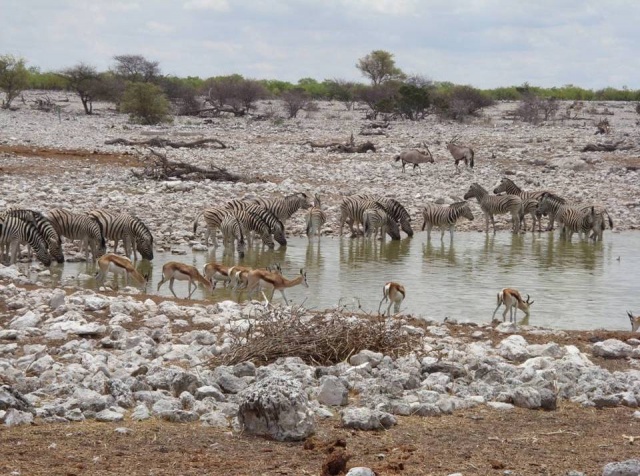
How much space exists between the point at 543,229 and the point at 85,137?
18996mm

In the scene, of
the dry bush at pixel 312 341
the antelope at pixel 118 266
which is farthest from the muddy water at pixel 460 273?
the dry bush at pixel 312 341

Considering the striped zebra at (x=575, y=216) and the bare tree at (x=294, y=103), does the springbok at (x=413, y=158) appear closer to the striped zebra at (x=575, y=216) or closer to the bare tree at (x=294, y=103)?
the striped zebra at (x=575, y=216)

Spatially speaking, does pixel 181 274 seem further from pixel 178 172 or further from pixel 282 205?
pixel 178 172

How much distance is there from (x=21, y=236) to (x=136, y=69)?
52229 millimetres

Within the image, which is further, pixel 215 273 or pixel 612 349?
pixel 215 273

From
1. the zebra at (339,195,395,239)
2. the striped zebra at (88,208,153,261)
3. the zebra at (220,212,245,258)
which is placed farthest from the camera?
the zebra at (339,195,395,239)

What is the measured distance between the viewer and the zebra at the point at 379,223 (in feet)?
72.1

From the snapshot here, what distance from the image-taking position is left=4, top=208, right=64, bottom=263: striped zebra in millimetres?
16906

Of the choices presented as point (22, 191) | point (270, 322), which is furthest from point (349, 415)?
point (22, 191)

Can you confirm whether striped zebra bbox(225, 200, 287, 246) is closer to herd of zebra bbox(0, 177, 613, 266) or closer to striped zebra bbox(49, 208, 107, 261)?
herd of zebra bbox(0, 177, 613, 266)

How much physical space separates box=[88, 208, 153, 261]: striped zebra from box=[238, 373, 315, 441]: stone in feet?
39.4

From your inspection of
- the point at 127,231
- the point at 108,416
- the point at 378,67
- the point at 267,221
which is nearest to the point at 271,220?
the point at 267,221

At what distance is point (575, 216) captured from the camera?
2291 cm

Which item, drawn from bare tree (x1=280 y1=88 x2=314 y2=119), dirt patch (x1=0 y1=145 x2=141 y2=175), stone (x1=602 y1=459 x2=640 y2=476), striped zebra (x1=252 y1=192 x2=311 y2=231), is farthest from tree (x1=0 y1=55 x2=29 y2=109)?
stone (x1=602 y1=459 x2=640 y2=476)
